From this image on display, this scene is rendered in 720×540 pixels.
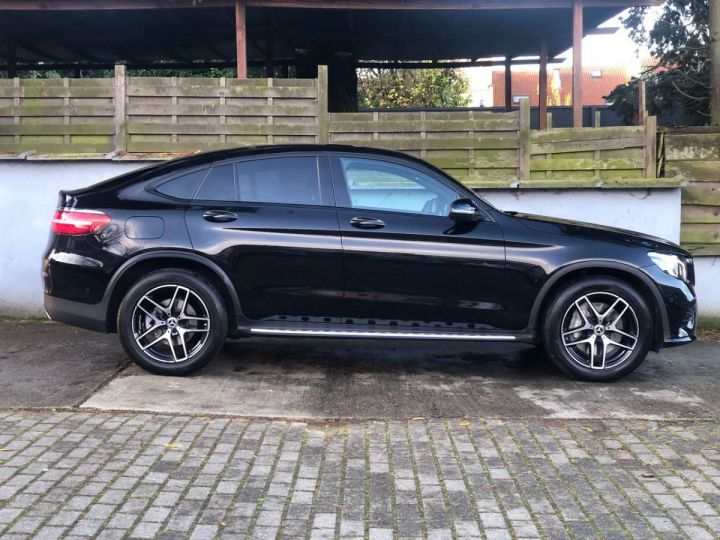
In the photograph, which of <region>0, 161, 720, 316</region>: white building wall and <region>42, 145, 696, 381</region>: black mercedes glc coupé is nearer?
<region>42, 145, 696, 381</region>: black mercedes glc coupé

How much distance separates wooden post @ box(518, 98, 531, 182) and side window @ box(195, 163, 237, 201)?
333cm

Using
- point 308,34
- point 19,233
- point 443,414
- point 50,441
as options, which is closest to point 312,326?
point 443,414

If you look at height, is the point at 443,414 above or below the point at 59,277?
below

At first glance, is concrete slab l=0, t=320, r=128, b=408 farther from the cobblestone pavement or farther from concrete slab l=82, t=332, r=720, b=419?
the cobblestone pavement

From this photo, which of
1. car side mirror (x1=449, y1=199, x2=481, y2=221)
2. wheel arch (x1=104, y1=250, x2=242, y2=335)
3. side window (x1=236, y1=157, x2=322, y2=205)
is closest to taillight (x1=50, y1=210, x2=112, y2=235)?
wheel arch (x1=104, y1=250, x2=242, y2=335)

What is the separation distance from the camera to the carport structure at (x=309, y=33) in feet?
34.7

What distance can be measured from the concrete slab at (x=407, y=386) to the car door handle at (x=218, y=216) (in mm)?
1162

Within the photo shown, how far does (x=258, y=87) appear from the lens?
7980mm

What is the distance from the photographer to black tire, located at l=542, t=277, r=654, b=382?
5703mm

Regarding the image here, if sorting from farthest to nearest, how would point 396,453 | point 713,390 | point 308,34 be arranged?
point 308,34
point 713,390
point 396,453

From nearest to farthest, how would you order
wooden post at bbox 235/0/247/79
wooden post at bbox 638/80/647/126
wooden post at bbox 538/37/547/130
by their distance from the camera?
wooden post at bbox 638/80/647/126 → wooden post at bbox 235/0/247/79 → wooden post at bbox 538/37/547/130

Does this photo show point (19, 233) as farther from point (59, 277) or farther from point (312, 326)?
point (312, 326)

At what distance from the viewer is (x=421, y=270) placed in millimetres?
5691

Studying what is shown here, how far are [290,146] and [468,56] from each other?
35.9 feet
